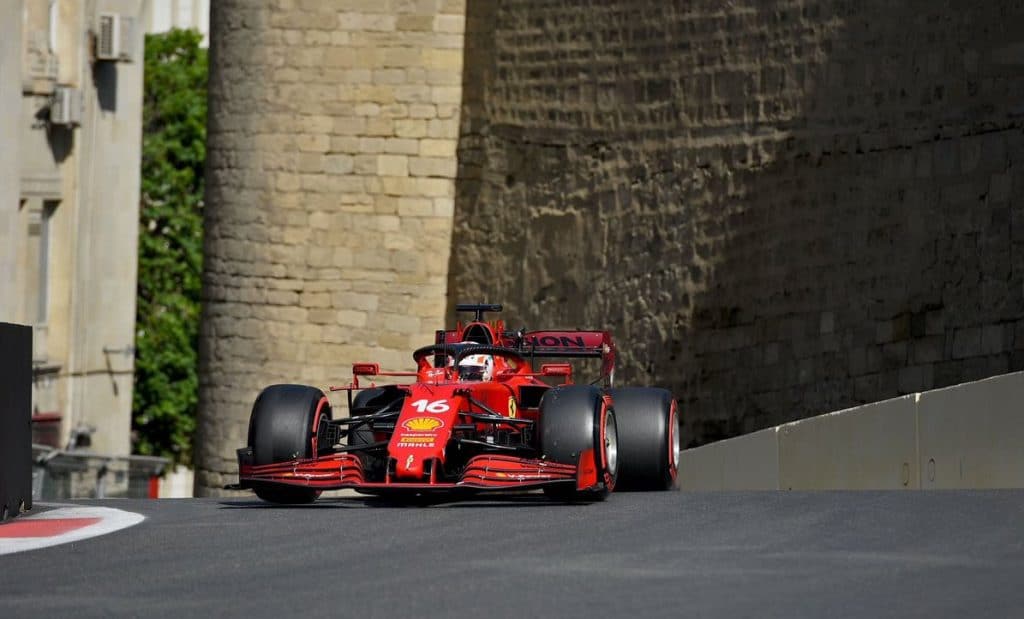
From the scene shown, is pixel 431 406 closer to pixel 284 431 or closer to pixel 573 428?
pixel 284 431

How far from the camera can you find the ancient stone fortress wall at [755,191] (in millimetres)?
17953

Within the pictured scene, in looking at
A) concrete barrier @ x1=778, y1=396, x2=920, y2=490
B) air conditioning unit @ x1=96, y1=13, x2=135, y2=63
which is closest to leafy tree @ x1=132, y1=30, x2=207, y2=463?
air conditioning unit @ x1=96, y1=13, x2=135, y2=63

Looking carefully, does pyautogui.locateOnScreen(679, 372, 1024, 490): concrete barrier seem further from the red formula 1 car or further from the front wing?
the front wing

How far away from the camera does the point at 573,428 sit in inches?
475

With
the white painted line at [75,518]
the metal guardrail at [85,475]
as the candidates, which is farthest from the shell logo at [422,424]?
the metal guardrail at [85,475]

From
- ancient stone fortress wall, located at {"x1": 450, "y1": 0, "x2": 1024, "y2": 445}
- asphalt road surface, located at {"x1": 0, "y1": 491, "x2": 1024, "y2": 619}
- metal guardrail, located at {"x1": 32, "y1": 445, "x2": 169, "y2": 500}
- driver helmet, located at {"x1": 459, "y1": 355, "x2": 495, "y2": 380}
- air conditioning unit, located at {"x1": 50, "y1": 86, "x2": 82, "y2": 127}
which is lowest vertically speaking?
metal guardrail, located at {"x1": 32, "y1": 445, "x2": 169, "y2": 500}

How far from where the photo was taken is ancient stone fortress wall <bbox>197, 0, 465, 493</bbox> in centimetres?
2544

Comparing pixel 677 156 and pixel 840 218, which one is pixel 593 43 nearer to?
pixel 677 156

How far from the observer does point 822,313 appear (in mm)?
19781

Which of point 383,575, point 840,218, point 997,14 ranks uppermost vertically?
point 997,14

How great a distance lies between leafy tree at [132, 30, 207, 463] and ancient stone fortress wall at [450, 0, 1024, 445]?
79.0 feet

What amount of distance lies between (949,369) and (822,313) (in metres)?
2.11

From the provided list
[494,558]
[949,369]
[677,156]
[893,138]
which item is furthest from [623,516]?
[677,156]

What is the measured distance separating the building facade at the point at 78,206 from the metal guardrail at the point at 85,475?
118 centimetres
